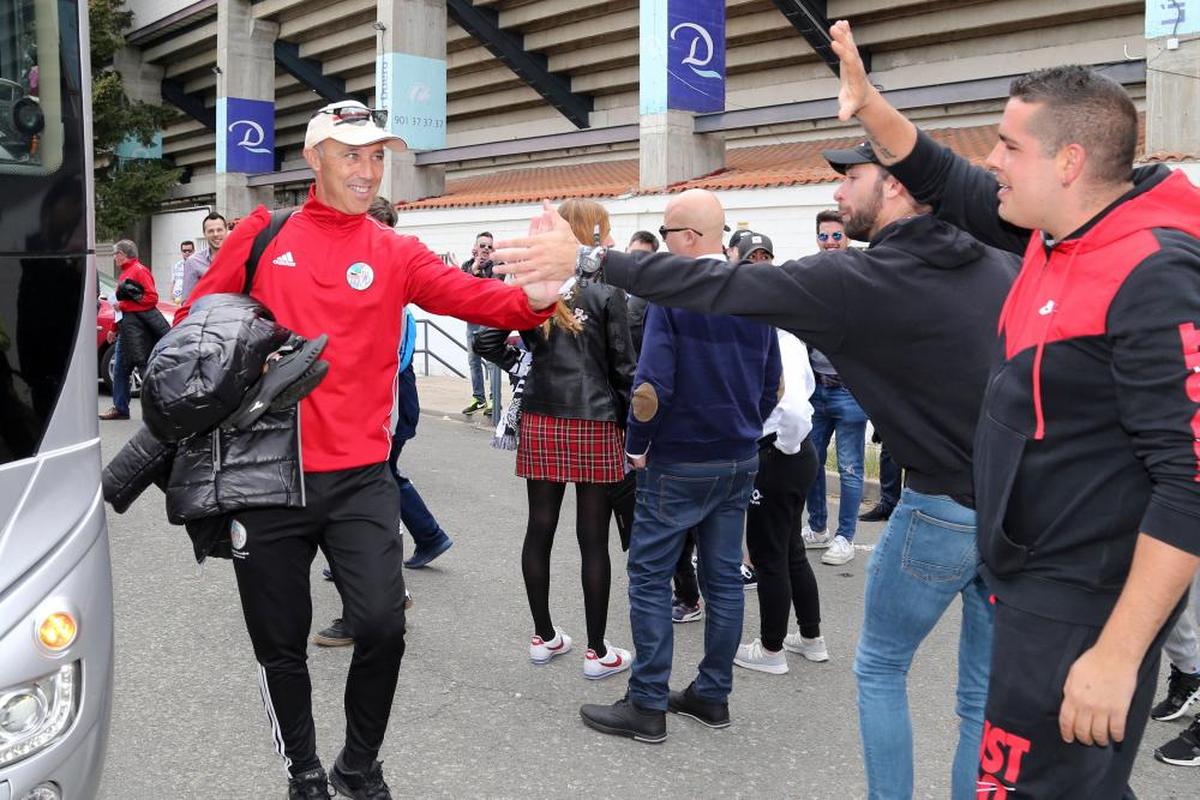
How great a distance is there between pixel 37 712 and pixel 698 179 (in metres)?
15.4

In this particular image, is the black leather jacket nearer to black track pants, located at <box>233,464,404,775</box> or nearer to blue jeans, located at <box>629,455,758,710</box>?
blue jeans, located at <box>629,455,758,710</box>

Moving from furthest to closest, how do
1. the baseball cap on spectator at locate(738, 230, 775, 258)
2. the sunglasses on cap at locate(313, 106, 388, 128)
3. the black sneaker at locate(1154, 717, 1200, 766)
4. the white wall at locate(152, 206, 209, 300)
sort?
the white wall at locate(152, 206, 209, 300) < the baseball cap on spectator at locate(738, 230, 775, 258) < the black sneaker at locate(1154, 717, 1200, 766) < the sunglasses on cap at locate(313, 106, 388, 128)

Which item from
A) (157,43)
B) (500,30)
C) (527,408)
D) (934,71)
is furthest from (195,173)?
(527,408)

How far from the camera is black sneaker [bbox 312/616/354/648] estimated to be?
501 centimetres

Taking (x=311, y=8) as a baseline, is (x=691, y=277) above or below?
below

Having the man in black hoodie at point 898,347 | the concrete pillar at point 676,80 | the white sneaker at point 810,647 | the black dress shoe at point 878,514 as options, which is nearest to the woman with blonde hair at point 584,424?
the white sneaker at point 810,647

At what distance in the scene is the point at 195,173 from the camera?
111 ft

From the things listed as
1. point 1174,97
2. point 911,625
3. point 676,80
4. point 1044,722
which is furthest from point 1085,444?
point 676,80

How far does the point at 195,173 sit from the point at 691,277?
3411 centimetres

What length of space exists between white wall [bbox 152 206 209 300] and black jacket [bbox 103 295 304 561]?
26.4 m

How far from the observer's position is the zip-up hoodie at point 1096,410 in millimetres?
1899

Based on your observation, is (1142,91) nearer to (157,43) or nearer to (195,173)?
(157,43)

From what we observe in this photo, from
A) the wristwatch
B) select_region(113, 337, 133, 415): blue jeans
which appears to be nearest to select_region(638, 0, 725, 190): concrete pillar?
select_region(113, 337, 133, 415): blue jeans

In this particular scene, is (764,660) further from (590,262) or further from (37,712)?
(37,712)
